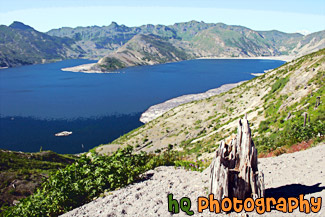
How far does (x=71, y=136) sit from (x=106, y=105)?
4898cm

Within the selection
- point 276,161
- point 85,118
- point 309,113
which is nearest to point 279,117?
point 309,113

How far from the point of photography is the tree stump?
12.1 metres

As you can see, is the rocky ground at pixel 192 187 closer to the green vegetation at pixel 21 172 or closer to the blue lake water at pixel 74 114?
the green vegetation at pixel 21 172

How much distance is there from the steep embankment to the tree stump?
1183cm

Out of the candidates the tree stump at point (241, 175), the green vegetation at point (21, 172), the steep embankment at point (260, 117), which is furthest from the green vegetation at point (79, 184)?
the green vegetation at point (21, 172)

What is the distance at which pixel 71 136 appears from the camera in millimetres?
103312

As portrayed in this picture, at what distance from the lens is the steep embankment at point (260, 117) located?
28.1 meters

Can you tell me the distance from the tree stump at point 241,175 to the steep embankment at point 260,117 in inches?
466

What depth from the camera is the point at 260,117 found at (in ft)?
136

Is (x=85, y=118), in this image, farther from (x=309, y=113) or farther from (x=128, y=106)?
(x=309, y=113)

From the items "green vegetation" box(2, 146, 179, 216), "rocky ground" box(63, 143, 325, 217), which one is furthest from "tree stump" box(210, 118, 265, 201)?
"green vegetation" box(2, 146, 179, 216)

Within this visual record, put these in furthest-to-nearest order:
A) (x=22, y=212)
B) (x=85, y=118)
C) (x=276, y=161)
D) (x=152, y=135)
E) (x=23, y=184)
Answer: (x=85, y=118)
(x=152, y=135)
(x=23, y=184)
(x=276, y=161)
(x=22, y=212)

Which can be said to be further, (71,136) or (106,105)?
(106,105)

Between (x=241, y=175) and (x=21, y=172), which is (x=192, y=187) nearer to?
(x=241, y=175)
